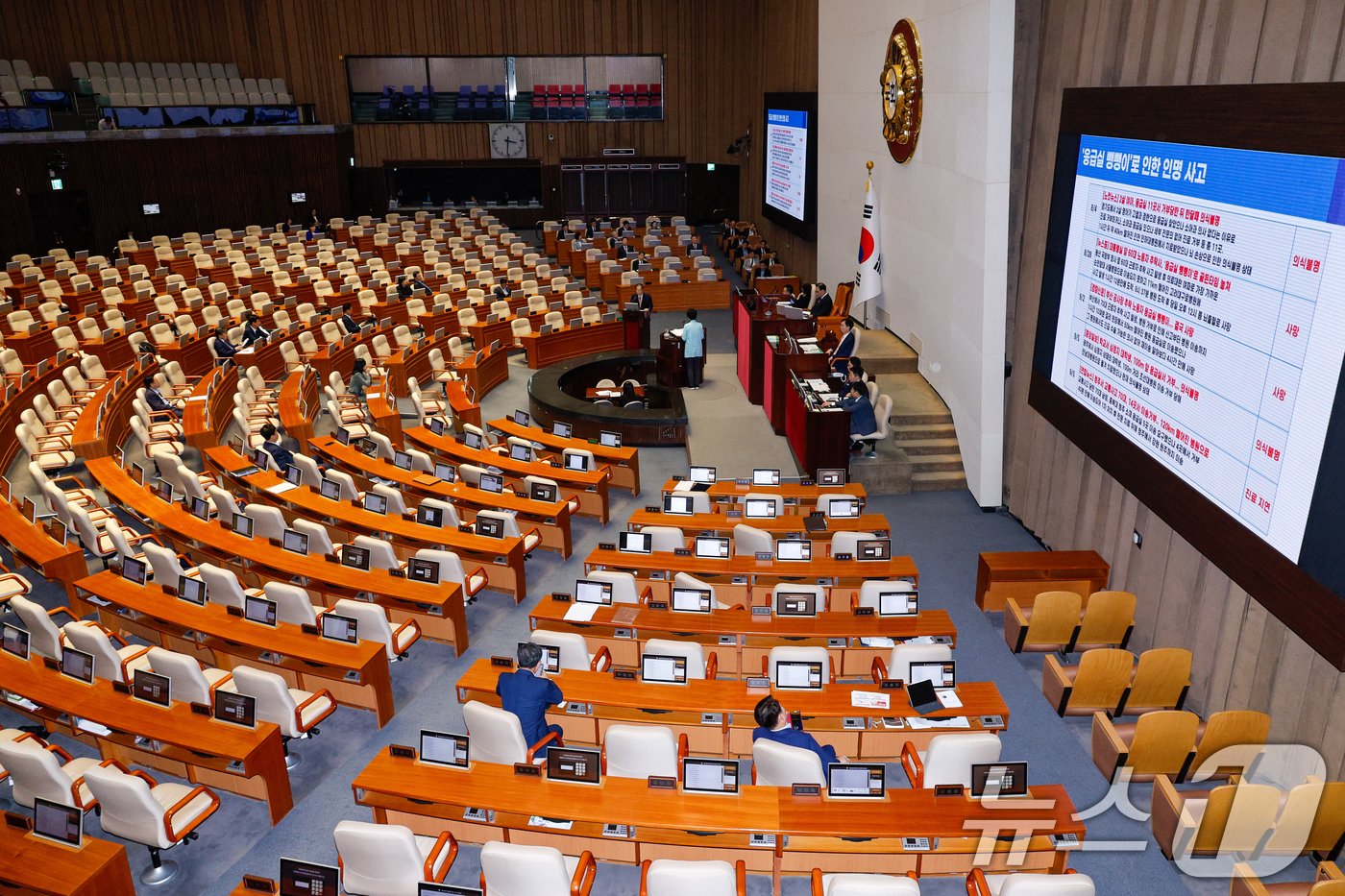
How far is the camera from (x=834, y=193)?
1847 centimetres

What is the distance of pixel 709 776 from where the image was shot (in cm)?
578

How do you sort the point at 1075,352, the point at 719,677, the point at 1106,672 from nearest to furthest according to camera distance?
the point at 1106,672
the point at 719,677
the point at 1075,352

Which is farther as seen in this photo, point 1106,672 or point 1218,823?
point 1106,672

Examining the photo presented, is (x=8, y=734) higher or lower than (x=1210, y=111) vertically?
lower

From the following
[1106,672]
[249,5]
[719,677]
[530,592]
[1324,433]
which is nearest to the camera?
[1324,433]

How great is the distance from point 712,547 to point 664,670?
2.22m

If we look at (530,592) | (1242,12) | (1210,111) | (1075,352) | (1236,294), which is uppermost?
(1242,12)

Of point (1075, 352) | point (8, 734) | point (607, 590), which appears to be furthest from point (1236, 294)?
point (8, 734)

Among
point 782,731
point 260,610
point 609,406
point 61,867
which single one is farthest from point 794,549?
point 609,406

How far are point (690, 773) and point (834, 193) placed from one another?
14716 mm

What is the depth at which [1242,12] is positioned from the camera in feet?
21.8

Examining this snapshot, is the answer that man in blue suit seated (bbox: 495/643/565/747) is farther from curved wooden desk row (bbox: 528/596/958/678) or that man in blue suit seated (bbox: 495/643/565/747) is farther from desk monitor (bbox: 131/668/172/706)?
desk monitor (bbox: 131/668/172/706)

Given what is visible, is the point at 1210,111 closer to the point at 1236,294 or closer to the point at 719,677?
the point at 1236,294

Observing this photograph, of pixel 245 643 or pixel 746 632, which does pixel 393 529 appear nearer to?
pixel 245 643
